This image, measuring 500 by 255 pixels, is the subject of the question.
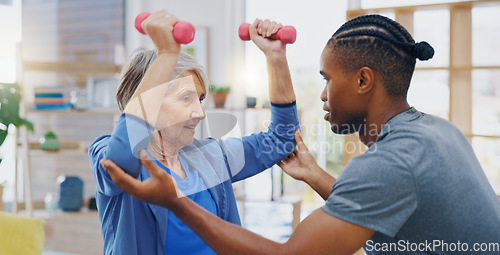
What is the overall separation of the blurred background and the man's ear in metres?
2.37

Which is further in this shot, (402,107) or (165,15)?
(402,107)

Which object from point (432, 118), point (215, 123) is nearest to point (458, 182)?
point (432, 118)

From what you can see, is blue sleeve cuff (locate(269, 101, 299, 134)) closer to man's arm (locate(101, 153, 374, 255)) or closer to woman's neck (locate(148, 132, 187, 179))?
woman's neck (locate(148, 132, 187, 179))

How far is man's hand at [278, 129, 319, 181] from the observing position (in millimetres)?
1312

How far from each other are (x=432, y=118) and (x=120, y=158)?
69 centimetres

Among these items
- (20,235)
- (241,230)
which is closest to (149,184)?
(241,230)

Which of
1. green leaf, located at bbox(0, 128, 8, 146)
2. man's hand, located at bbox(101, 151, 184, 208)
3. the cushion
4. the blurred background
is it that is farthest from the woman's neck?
the blurred background

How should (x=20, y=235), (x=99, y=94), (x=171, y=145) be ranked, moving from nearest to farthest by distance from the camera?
1. (x=171, y=145)
2. (x=20, y=235)
3. (x=99, y=94)

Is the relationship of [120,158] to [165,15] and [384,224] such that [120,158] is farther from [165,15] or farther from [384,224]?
[384,224]

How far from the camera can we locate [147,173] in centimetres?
112

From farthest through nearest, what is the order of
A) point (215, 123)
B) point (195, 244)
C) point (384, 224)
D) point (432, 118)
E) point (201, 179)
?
point (215, 123) < point (201, 179) < point (195, 244) < point (432, 118) < point (384, 224)

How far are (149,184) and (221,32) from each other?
3.28m

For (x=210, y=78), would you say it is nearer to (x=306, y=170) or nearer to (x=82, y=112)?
(x=82, y=112)

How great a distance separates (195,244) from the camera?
3.78 ft
